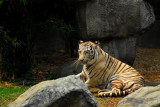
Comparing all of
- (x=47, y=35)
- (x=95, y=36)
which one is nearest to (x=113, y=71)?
(x=95, y=36)

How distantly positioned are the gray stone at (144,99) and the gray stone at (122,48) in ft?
15.4

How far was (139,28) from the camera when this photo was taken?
9.13 meters

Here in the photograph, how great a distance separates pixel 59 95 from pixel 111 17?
17.5 feet

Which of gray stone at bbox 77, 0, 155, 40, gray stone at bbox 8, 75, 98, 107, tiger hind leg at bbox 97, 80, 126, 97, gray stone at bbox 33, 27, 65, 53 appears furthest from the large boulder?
gray stone at bbox 33, 27, 65, 53

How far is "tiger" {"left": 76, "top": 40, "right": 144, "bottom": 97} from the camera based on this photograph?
20.8 ft

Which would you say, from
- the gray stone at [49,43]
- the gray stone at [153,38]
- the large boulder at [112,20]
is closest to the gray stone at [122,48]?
the large boulder at [112,20]

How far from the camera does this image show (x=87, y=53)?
6414 millimetres

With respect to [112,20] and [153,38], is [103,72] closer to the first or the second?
[112,20]

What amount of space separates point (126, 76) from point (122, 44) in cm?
299

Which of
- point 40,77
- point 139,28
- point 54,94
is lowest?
point 40,77

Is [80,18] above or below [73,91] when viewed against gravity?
above

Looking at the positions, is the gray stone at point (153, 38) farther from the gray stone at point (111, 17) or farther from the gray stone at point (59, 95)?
the gray stone at point (59, 95)

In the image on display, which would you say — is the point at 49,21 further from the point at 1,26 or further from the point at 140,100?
the point at 140,100

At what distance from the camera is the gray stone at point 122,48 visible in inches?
365
